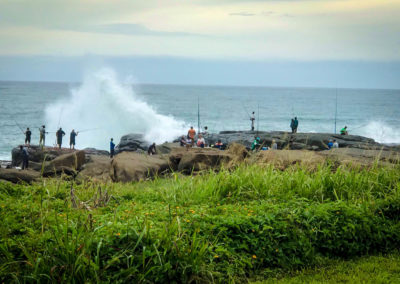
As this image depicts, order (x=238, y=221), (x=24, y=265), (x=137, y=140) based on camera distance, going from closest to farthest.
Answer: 1. (x=24, y=265)
2. (x=238, y=221)
3. (x=137, y=140)

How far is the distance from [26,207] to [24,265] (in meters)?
1.83

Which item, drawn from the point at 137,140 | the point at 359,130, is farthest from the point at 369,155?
the point at 359,130

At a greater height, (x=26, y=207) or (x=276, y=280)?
(x=26, y=207)

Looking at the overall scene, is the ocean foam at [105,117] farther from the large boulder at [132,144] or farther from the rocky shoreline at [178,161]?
the rocky shoreline at [178,161]

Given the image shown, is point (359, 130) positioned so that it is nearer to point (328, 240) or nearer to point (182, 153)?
point (182, 153)

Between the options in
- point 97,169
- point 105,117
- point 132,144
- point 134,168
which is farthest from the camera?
point 105,117

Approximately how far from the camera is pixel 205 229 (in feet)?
18.6

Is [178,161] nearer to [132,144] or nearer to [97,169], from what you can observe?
[97,169]

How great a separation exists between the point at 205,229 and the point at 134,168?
7351 millimetres

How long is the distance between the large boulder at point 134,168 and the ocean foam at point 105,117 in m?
29.0

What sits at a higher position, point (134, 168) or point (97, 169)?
point (134, 168)

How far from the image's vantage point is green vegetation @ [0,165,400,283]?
480 centimetres

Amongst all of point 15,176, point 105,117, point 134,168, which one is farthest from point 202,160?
point 105,117

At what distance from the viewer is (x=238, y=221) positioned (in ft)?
19.2
